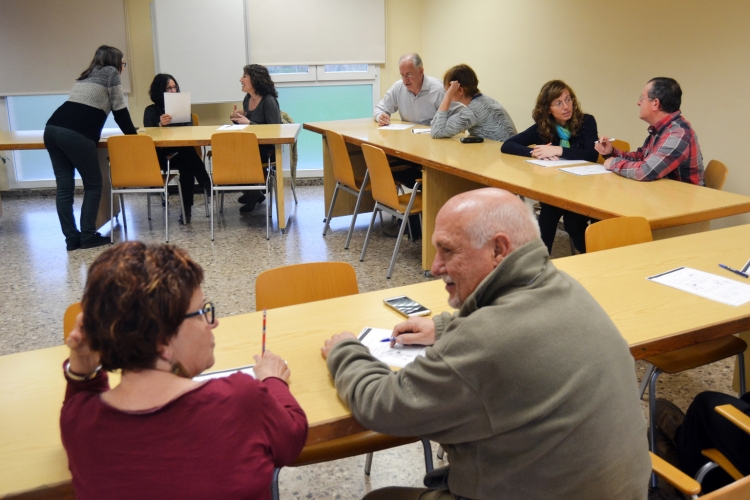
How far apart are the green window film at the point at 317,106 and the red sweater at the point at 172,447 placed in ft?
21.4

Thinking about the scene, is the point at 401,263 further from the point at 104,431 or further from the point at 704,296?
the point at 104,431

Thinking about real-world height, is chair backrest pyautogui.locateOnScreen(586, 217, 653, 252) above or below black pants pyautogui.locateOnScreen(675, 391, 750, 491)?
above

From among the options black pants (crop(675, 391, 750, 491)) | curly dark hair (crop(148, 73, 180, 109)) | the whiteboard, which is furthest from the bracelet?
the whiteboard

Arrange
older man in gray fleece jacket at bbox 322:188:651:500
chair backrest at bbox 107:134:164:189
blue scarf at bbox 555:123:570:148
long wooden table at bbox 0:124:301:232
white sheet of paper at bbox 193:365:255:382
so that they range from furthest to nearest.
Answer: long wooden table at bbox 0:124:301:232
chair backrest at bbox 107:134:164:189
blue scarf at bbox 555:123:570:148
white sheet of paper at bbox 193:365:255:382
older man in gray fleece jacket at bbox 322:188:651:500

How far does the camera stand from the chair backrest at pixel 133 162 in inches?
196

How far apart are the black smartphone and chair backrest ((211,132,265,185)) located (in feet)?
10.8

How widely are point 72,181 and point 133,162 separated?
0.48 meters

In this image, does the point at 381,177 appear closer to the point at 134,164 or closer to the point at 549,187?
the point at 549,187

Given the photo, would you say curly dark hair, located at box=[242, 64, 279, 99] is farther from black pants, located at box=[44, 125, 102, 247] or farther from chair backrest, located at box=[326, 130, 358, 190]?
black pants, located at box=[44, 125, 102, 247]

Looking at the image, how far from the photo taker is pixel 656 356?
7.56ft

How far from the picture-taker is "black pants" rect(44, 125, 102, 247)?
4898 millimetres

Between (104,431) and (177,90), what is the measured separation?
5.66 m

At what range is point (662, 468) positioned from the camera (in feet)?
4.71

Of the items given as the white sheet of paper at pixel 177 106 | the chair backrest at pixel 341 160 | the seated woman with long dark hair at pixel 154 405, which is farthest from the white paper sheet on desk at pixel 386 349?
the white sheet of paper at pixel 177 106
